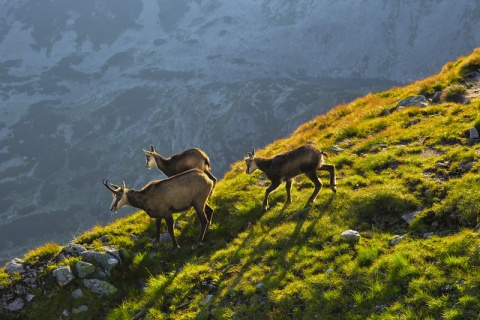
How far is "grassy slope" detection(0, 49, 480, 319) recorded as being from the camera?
9.25 m

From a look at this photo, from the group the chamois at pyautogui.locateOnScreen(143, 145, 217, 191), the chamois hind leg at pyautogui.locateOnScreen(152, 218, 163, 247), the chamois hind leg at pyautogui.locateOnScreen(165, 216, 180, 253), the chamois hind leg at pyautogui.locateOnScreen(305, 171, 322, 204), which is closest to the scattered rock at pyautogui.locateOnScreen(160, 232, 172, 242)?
the chamois hind leg at pyautogui.locateOnScreen(152, 218, 163, 247)

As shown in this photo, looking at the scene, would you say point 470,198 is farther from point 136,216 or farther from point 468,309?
point 136,216

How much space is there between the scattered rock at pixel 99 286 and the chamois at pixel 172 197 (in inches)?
106

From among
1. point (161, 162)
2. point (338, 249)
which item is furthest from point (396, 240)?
point (161, 162)

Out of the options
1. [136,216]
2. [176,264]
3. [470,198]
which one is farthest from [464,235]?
[136,216]

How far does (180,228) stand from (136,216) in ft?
9.32

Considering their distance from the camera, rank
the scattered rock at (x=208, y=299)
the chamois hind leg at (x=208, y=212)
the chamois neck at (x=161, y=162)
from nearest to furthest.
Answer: the scattered rock at (x=208, y=299), the chamois hind leg at (x=208, y=212), the chamois neck at (x=161, y=162)

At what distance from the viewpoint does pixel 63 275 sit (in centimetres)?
1353

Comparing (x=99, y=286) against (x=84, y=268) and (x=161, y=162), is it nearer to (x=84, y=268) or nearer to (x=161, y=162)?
(x=84, y=268)

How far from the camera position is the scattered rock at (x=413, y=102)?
2264cm

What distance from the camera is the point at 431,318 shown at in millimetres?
7984

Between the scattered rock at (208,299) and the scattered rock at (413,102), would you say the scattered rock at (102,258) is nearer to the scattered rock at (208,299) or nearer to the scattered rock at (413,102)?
the scattered rock at (208,299)

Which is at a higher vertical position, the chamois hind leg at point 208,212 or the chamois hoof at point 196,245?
the chamois hind leg at point 208,212

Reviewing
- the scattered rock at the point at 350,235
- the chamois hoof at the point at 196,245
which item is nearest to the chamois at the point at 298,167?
the chamois hoof at the point at 196,245
